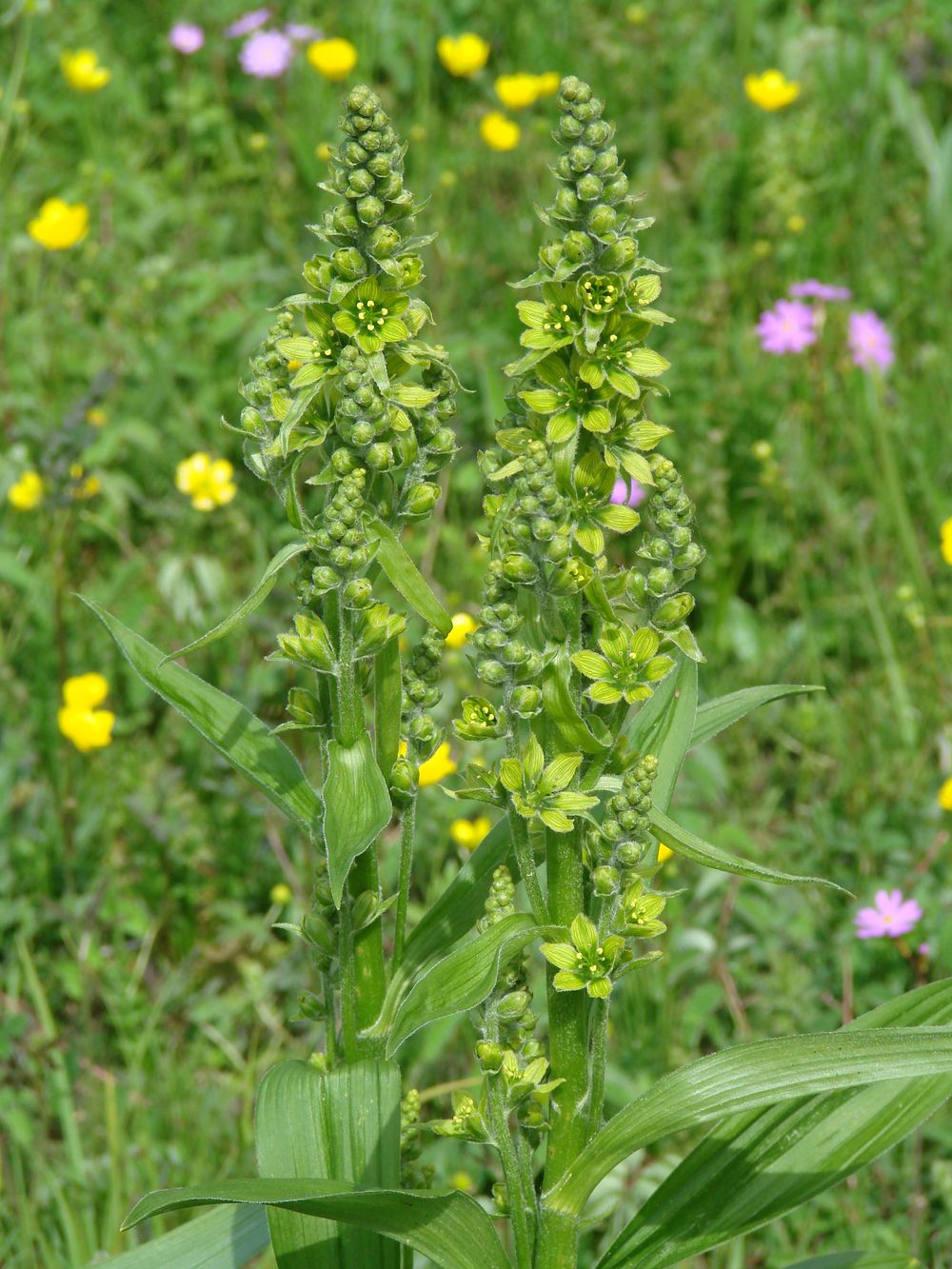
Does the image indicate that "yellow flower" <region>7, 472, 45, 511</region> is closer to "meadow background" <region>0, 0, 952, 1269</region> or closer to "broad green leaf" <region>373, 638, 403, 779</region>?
"meadow background" <region>0, 0, 952, 1269</region>

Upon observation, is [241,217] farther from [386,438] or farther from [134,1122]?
[386,438]

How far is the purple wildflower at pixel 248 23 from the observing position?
5.52 metres

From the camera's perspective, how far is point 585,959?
174 centimetres

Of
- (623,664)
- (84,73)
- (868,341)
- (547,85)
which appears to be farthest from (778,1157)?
(84,73)

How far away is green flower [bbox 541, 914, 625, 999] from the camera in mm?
1708

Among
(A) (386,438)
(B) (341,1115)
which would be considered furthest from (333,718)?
(B) (341,1115)

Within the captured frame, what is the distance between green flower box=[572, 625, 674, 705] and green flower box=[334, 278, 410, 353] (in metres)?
0.42

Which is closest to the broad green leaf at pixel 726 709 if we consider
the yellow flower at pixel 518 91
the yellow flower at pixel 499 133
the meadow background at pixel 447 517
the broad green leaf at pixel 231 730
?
the broad green leaf at pixel 231 730

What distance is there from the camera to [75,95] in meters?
5.68

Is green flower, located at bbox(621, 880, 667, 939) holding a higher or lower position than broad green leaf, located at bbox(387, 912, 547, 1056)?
higher

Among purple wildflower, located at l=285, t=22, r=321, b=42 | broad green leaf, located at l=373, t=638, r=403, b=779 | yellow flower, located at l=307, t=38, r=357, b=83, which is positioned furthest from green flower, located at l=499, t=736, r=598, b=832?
purple wildflower, located at l=285, t=22, r=321, b=42

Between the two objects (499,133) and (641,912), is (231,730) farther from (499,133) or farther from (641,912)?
(499,133)

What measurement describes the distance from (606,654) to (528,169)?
4.14 metres

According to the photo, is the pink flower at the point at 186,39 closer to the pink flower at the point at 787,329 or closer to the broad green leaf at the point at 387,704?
the pink flower at the point at 787,329
